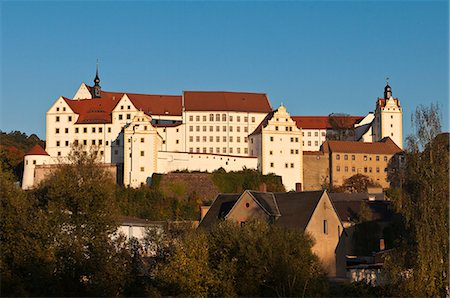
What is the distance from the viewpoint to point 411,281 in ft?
112

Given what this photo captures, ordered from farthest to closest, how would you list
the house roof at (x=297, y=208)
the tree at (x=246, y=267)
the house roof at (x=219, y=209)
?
1. the house roof at (x=219, y=209)
2. the house roof at (x=297, y=208)
3. the tree at (x=246, y=267)

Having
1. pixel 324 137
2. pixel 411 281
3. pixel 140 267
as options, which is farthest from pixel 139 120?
pixel 411 281

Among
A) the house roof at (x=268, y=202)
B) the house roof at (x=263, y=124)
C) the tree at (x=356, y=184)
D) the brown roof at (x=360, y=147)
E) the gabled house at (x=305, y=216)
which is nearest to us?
the gabled house at (x=305, y=216)

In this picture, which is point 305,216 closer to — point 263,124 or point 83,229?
point 83,229

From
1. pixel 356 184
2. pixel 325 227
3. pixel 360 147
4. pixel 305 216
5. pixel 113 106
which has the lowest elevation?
pixel 325 227

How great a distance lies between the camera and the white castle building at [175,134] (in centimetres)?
9069

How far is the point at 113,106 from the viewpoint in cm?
10031

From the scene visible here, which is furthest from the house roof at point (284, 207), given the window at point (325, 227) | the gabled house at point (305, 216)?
the window at point (325, 227)

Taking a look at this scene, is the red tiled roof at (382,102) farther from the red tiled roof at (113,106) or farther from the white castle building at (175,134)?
the red tiled roof at (113,106)

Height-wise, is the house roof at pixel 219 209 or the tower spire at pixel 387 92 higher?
the tower spire at pixel 387 92

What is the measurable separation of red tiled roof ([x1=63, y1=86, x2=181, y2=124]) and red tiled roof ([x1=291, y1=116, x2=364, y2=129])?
57.7 feet

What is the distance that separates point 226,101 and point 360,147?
1703 cm

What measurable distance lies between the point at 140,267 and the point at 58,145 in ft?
201

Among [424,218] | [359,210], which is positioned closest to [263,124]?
[359,210]
